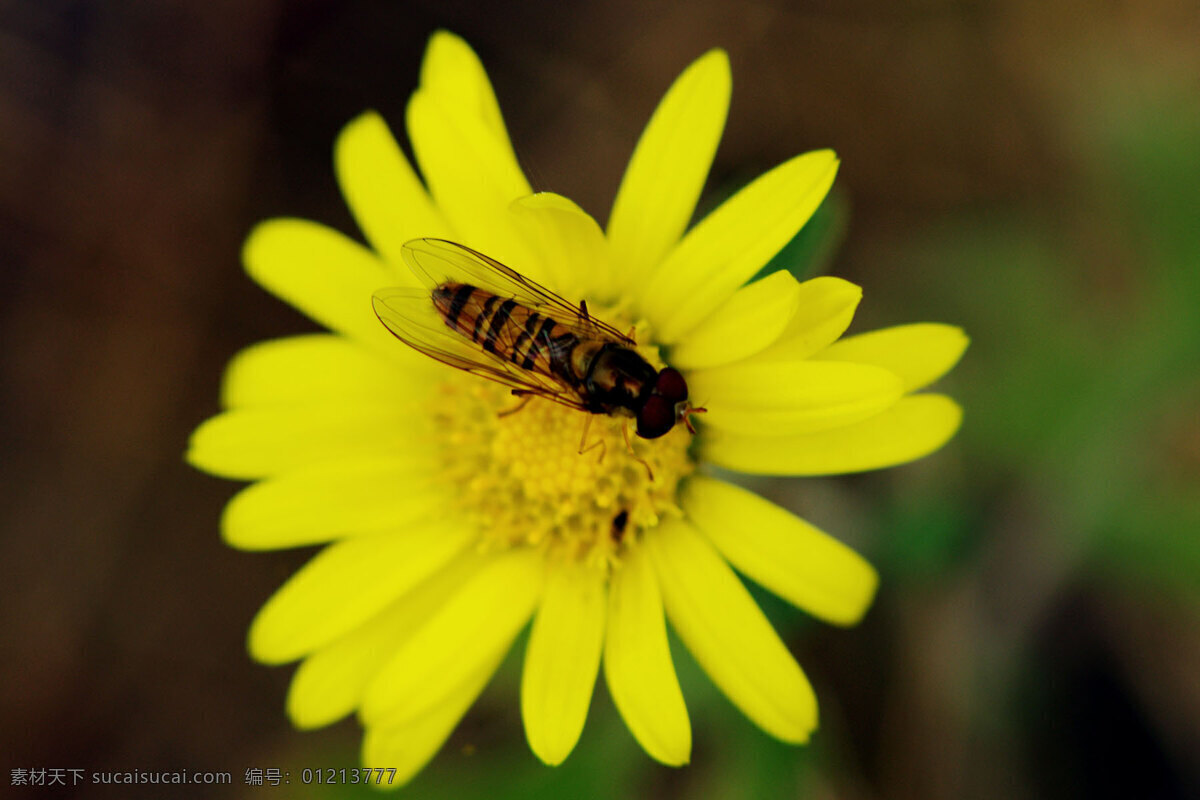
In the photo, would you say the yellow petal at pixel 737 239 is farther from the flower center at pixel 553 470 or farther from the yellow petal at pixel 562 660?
the yellow petal at pixel 562 660

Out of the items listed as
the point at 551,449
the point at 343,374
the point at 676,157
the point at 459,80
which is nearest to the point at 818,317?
the point at 676,157

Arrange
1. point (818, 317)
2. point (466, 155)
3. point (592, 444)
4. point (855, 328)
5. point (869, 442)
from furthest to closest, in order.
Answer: point (855, 328) → point (592, 444) → point (466, 155) → point (869, 442) → point (818, 317)

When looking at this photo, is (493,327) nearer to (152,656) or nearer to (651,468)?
(651,468)

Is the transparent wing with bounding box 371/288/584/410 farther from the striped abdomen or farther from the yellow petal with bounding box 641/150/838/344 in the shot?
the yellow petal with bounding box 641/150/838/344

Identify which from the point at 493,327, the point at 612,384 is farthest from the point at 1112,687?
the point at 493,327

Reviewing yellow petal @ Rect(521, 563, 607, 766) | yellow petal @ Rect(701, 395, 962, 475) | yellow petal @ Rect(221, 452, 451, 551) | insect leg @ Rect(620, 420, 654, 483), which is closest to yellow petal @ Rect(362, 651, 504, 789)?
yellow petal @ Rect(521, 563, 607, 766)

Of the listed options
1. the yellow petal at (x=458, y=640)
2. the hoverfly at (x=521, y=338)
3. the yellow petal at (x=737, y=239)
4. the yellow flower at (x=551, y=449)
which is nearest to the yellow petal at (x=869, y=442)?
the yellow flower at (x=551, y=449)

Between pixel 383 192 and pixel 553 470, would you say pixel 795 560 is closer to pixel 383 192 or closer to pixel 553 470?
pixel 553 470
